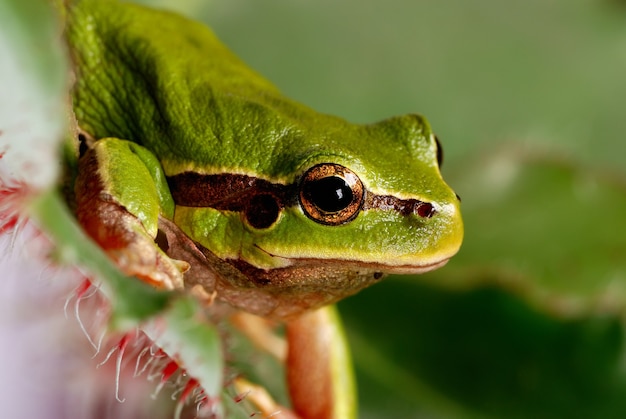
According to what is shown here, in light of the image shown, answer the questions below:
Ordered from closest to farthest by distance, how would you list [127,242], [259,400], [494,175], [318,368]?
[127,242]
[259,400]
[318,368]
[494,175]

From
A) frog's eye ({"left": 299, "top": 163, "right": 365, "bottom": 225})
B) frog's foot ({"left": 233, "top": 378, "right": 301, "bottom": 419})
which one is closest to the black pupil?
frog's eye ({"left": 299, "top": 163, "right": 365, "bottom": 225})

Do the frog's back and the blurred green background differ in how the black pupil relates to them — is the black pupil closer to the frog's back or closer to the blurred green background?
the frog's back

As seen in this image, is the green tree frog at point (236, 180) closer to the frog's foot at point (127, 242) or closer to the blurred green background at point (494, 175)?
the frog's foot at point (127, 242)

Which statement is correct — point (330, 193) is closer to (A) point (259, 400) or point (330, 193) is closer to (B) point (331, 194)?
(B) point (331, 194)

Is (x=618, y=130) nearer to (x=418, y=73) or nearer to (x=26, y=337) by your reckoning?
(x=418, y=73)

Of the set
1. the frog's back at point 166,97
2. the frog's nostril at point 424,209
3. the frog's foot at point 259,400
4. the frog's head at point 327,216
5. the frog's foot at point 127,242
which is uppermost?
the frog's back at point 166,97

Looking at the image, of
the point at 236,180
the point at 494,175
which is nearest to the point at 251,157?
the point at 236,180

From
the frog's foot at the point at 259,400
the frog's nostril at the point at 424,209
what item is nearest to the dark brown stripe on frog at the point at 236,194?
the frog's nostril at the point at 424,209
